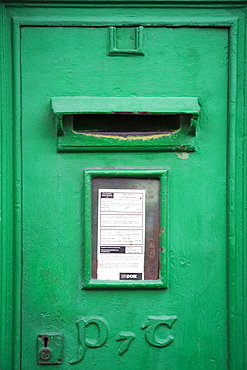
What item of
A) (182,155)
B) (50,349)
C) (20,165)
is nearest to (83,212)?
(20,165)

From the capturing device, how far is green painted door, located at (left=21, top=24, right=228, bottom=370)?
1686mm

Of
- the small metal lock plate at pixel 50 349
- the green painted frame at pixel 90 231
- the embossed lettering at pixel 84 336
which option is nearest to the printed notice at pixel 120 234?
Result: the green painted frame at pixel 90 231

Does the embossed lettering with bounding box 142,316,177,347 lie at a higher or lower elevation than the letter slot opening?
lower

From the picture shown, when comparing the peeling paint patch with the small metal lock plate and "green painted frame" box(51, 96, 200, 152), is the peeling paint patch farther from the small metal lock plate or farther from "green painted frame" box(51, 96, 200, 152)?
the small metal lock plate

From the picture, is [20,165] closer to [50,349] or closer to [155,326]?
[50,349]

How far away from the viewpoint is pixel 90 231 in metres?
1.67

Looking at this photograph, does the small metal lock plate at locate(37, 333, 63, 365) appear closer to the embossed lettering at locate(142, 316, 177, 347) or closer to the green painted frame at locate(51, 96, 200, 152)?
the embossed lettering at locate(142, 316, 177, 347)

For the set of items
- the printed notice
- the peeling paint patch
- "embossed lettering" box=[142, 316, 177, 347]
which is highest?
the peeling paint patch

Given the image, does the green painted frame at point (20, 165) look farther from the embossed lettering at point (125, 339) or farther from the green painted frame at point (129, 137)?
the embossed lettering at point (125, 339)

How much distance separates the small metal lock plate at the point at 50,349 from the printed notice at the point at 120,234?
31 cm

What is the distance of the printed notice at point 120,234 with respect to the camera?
168 cm

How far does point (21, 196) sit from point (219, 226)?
85 centimetres

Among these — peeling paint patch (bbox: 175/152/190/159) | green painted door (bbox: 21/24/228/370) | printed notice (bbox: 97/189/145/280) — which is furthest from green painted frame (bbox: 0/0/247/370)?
printed notice (bbox: 97/189/145/280)

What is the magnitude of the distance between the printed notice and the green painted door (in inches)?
3.0
